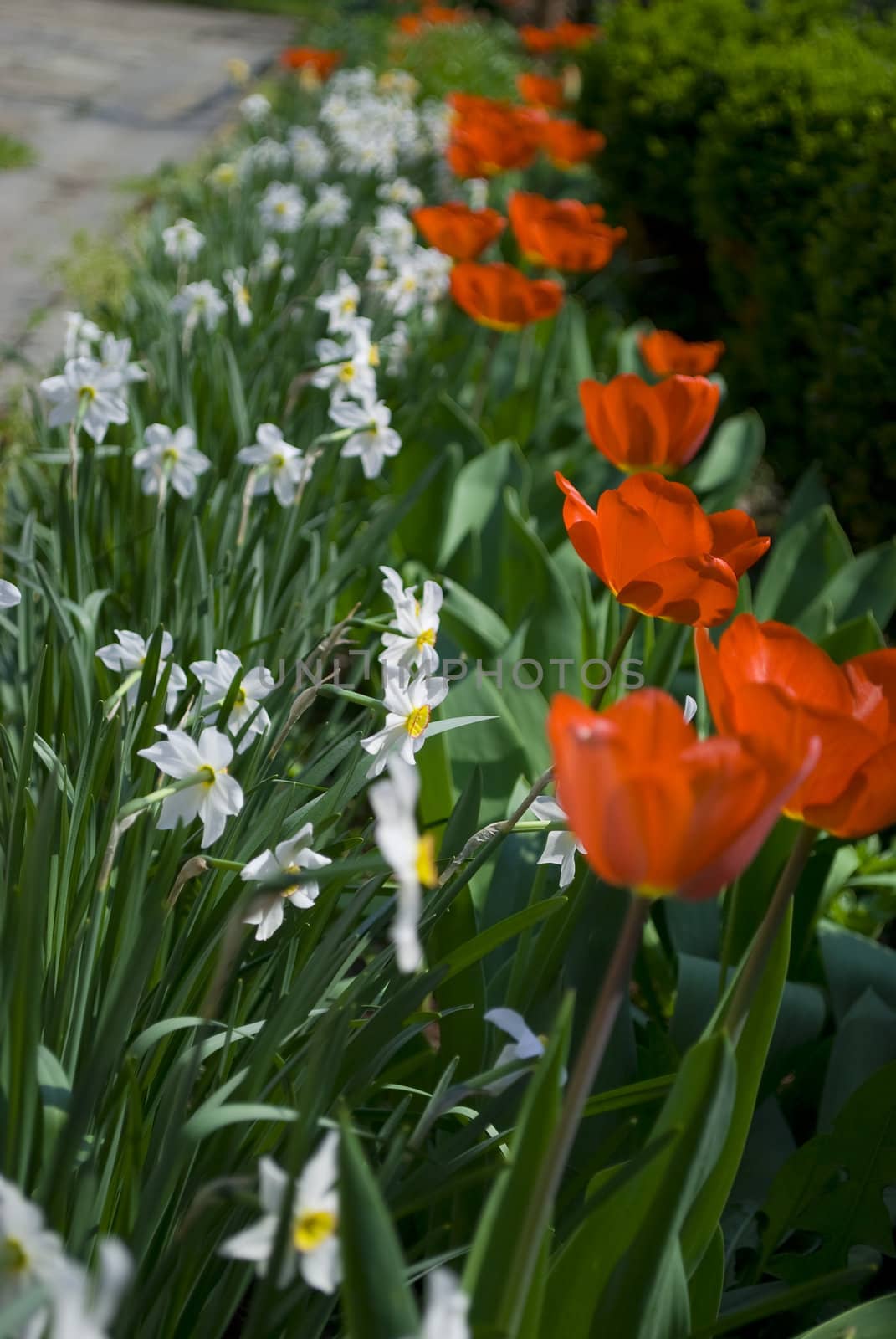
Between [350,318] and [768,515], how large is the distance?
2.17 metres

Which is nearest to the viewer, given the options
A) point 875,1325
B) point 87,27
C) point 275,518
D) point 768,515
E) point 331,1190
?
point 331,1190

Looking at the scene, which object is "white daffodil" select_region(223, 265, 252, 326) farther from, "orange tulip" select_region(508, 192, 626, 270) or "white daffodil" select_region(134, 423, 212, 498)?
"white daffodil" select_region(134, 423, 212, 498)

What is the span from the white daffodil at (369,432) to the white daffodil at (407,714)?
2.14 feet

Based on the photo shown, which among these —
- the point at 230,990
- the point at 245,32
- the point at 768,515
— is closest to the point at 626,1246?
the point at 230,990

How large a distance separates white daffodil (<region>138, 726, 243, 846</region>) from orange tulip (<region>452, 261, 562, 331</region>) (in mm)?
1621

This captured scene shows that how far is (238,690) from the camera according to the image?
115cm

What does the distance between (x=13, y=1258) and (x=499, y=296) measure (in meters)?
2.03

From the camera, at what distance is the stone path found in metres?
4.53

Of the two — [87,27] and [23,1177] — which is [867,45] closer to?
[23,1177]

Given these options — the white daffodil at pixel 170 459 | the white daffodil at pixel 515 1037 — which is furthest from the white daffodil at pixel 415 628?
the white daffodil at pixel 170 459

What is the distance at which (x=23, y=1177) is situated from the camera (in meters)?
0.72

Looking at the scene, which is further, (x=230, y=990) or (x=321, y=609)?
(x=321, y=609)

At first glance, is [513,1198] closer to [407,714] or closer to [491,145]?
[407,714]

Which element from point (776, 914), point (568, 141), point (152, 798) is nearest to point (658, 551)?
point (776, 914)
